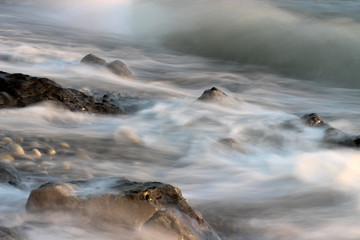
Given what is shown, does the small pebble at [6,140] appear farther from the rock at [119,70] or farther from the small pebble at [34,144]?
the rock at [119,70]

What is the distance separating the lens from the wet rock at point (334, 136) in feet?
11.2

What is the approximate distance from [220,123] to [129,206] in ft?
7.40

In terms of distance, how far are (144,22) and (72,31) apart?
1.91 m

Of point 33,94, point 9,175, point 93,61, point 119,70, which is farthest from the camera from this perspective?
point 93,61

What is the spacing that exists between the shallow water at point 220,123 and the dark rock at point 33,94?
0.09 metres

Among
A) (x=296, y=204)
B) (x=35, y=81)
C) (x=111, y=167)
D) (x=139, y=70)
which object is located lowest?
(x=111, y=167)

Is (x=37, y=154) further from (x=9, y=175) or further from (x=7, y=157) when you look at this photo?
(x=9, y=175)

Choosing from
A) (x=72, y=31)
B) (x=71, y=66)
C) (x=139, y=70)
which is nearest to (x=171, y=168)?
(x=71, y=66)

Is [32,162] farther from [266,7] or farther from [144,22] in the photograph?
[144,22]

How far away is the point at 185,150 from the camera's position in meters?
3.39

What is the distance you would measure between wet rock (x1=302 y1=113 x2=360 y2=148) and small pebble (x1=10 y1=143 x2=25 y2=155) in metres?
1.88

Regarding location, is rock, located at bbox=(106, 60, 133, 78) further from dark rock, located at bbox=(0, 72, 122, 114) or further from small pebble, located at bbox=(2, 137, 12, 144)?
small pebble, located at bbox=(2, 137, 12, 144)

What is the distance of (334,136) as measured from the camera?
3.64 meters

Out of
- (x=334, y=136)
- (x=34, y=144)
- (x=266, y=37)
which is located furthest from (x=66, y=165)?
(x=266, y=37)
